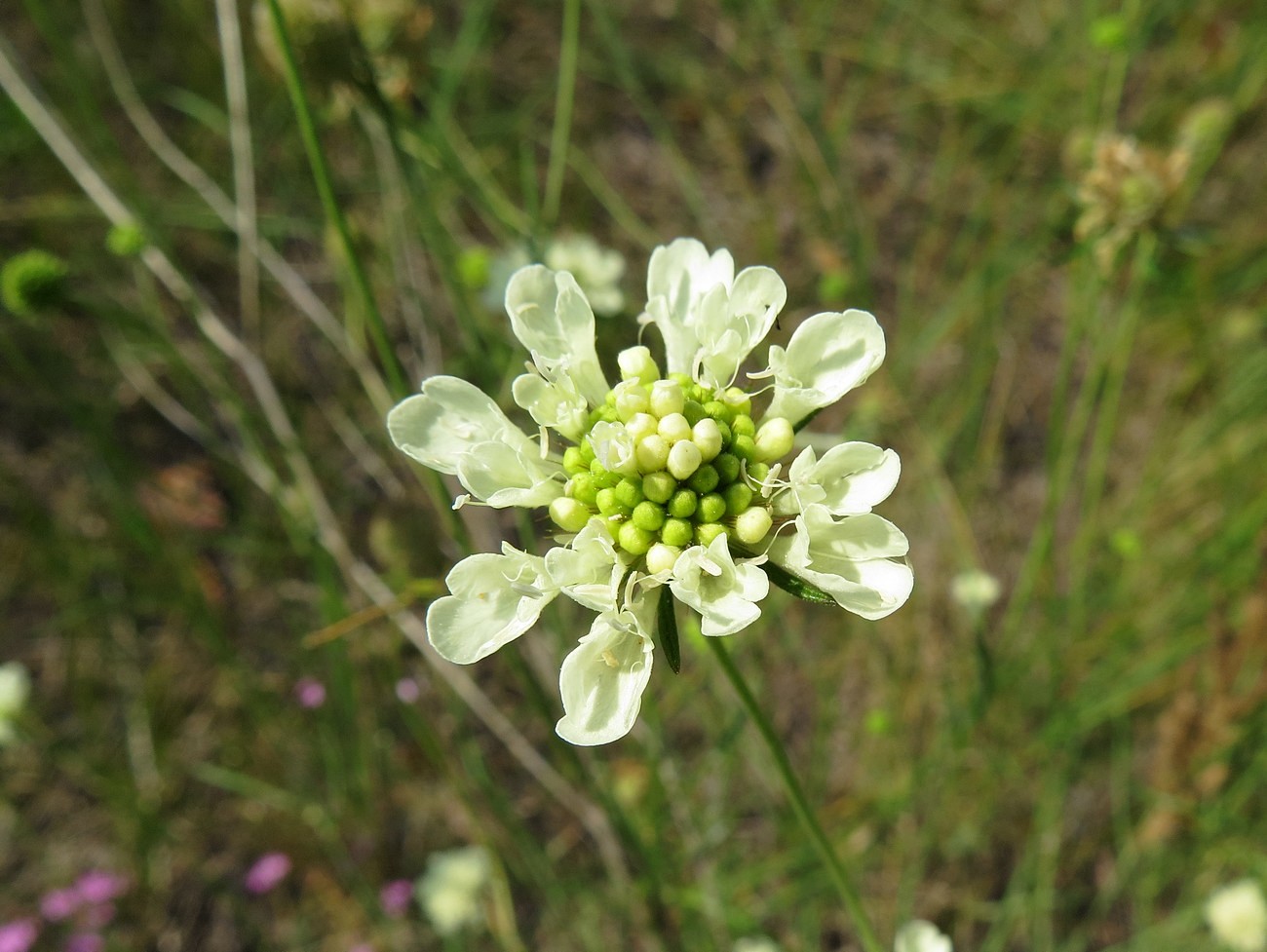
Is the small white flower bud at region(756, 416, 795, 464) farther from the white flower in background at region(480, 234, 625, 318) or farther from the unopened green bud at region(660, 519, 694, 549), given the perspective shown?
the white flower in background at region(480, 234, 625, 318)

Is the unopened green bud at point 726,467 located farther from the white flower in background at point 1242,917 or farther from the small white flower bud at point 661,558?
the white flower in background at point 1242,917

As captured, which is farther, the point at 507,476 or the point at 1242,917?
the point at 1242,917

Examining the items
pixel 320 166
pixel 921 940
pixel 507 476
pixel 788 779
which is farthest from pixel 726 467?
pixel 921 940

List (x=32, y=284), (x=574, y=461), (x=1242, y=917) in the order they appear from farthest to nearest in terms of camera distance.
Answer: (x=1242, y=917) → (x=32, y=284) → (x=574, y=461)

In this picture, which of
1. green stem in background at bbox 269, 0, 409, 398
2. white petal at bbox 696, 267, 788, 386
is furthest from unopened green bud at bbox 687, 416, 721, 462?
green stem in background at bbox 269, 0, 409, 398

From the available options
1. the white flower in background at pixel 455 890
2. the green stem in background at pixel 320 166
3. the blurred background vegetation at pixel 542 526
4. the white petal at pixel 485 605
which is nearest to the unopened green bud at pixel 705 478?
the white petal at pixel 485 605

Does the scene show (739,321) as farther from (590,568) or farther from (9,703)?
(9,703)
